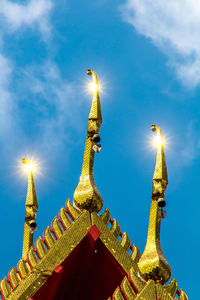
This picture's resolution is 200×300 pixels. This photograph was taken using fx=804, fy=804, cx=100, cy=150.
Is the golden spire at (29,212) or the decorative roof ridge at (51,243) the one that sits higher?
the golden spire at (29,212)

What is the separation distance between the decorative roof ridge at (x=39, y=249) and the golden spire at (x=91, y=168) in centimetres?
26

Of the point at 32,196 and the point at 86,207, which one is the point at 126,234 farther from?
the point at 32,196

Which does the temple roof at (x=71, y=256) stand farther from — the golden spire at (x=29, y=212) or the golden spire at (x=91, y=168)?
the golden spire at (x=29, y=212)

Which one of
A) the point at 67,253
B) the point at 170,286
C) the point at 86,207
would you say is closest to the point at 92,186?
the point at 86,207

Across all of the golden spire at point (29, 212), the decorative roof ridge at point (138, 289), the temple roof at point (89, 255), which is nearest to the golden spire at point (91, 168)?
the temple roof at point (89, 255)

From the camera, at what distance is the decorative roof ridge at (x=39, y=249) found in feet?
44.4

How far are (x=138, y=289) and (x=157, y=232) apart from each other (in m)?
1.24

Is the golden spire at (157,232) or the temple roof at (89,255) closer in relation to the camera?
the golden spire at (157,232)

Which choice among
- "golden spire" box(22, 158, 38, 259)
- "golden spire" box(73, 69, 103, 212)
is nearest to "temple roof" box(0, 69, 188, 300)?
"golden spire" box(73, 69, 103, 212)

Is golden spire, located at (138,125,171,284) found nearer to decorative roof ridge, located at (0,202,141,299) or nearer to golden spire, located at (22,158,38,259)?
decorative roof ridge, located at (0,202,141,299)

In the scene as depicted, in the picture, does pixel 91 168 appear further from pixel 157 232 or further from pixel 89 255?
pixel 157 232

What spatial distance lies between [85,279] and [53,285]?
1051 mm

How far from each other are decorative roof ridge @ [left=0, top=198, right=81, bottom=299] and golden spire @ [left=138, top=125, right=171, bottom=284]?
1503 mm

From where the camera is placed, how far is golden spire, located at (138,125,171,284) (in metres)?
12.2
